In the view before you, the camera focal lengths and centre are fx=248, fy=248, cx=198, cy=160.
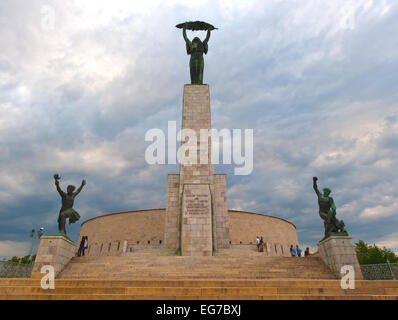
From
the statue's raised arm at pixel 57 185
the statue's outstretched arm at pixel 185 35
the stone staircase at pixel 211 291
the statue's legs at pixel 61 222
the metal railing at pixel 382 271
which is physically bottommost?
the stone staircase at pixel 211 291

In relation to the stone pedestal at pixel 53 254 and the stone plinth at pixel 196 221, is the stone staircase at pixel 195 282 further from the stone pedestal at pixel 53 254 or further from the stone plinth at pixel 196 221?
the stone plinth at pixel 196 221

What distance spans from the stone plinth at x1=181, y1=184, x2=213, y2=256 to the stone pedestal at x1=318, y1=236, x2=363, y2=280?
18.8 feet

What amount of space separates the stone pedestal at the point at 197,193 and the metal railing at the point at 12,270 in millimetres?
7271

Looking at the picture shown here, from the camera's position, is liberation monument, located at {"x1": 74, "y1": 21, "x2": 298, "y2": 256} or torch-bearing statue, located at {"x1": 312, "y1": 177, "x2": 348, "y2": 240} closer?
torch-bearing statue, located at {"x1": 312, "y1": 177, "x2": 348, "y2": 240}

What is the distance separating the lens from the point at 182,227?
46.0 feet

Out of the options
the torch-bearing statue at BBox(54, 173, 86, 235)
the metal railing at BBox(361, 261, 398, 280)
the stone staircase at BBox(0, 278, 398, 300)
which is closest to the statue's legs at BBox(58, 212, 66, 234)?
the torch-bearing statue at BBox(54, 173, 86, 235)

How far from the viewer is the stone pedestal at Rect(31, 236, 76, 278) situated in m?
10.1

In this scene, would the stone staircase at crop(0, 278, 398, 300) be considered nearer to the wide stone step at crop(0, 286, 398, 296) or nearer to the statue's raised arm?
the wide stone step at crop(0, 286, 398, 296)

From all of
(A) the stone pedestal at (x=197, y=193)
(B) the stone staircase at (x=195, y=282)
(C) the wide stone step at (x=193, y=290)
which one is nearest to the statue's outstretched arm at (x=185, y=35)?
(A) the stone pedestal at (x=197, y=193)

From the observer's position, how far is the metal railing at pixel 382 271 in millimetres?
9855

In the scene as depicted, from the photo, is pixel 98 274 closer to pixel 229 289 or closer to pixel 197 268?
pixel 197 268

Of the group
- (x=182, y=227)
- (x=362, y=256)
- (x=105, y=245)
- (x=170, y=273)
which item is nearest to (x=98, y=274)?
(x=170, y=273)
